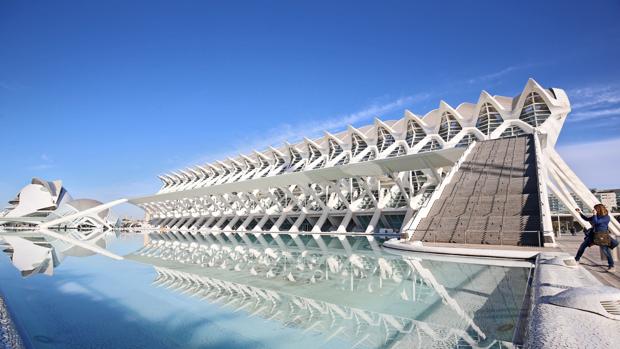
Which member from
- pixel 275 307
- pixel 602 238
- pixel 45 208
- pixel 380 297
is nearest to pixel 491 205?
pixel 602 238

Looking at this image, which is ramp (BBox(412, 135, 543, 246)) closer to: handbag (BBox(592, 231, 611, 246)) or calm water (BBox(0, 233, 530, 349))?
calm water (BBox(0, 233, 530, 349))

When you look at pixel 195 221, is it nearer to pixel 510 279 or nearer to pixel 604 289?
pixel 510 279

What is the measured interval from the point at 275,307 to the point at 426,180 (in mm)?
23791

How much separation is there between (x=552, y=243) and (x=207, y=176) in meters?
47.5

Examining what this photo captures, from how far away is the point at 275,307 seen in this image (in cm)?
486

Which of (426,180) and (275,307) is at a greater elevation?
(426,180)

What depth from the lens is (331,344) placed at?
11.1 ft

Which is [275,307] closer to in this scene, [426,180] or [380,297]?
[380,297]

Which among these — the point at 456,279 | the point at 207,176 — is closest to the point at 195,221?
the point at 207,176

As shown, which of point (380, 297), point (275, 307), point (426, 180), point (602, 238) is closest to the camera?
point (275, 307)

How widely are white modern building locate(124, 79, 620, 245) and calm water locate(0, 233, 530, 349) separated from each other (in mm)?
4928

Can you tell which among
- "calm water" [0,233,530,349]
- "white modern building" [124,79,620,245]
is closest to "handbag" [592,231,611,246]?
"calm water" [0,233,530,349]

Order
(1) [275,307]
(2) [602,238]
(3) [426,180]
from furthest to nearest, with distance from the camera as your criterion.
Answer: (3) [426,180] < (2) [602,238] < (1) [275,307]

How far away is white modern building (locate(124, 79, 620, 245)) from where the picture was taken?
1262cm
